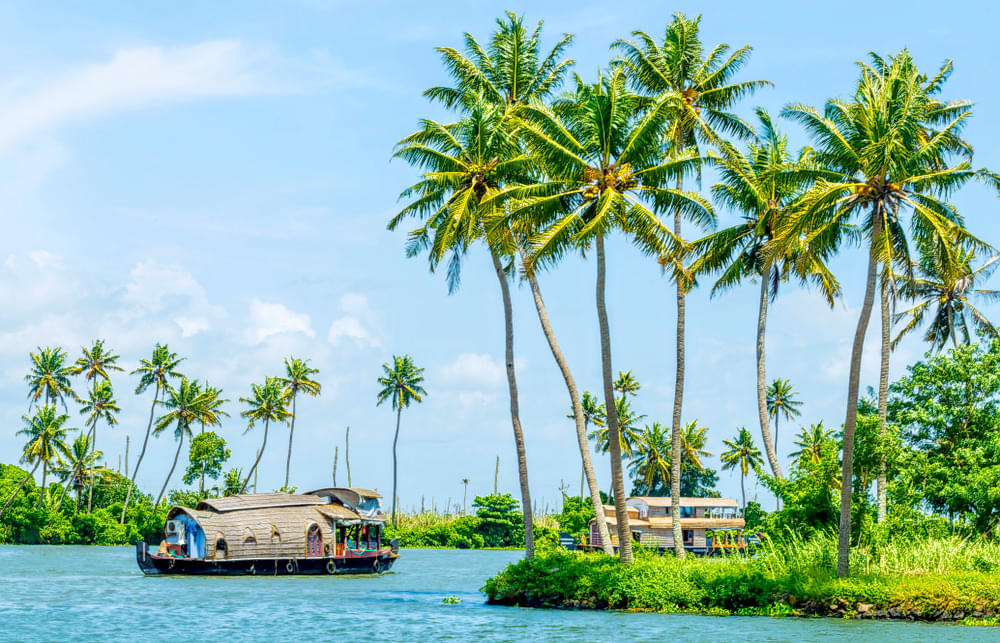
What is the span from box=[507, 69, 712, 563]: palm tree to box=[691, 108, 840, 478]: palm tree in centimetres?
386

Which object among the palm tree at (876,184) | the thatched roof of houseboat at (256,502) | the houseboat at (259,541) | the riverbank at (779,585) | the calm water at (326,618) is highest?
the palm tree at (876,184)

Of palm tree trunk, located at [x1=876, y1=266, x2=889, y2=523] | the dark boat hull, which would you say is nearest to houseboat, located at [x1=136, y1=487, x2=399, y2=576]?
the dark boat hull

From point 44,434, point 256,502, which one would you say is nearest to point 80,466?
point 44,434

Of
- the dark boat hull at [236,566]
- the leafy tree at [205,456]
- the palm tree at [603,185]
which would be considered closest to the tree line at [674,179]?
the palm tree at [603,185]

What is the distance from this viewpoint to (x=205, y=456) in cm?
9925

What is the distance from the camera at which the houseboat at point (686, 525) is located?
76.3 meters

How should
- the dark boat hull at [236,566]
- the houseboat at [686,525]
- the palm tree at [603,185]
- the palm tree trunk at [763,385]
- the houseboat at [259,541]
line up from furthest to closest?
the houseboat at [686,525] → the houseboat at [259,541] → the dark boat hull at [236,566] → the palm tree trunk at [763,385] → the palm tree at [603,185]

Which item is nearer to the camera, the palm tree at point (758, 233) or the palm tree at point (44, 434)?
the palm tree at point (758, 233)

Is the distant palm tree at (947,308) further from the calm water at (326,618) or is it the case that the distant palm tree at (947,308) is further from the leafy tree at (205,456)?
the leafy tree at (205,456)

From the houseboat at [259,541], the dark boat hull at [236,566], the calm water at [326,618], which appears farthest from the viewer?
the houseboat at [259,541]

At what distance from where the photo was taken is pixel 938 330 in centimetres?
5181

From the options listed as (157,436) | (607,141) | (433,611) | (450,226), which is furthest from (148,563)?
(157,436)

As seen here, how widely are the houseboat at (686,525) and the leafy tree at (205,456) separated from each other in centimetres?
3983

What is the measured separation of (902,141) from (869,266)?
373 centimetres
